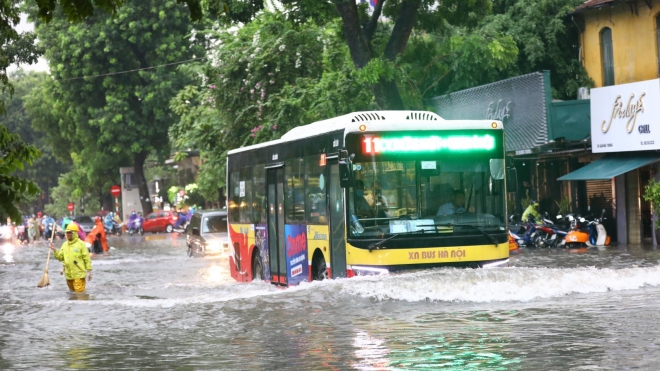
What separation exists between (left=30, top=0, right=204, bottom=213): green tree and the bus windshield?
48.7 m

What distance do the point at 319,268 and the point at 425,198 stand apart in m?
2.85

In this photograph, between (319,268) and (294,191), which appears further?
(294,191)

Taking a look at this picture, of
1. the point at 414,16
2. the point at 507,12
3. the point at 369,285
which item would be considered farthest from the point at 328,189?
the point at 507,12

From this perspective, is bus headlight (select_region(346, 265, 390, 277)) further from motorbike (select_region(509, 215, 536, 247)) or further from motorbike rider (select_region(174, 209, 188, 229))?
motorbike rider (select_region(174, 209, 188, 229))

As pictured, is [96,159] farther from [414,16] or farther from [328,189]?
[328,189]

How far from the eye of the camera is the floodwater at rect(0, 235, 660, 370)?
10.7 meters

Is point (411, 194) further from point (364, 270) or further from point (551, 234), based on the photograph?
point (551, 234)

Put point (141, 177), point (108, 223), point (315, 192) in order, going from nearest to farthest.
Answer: point (315, 192) < point (108, 223) < point (141, 177)

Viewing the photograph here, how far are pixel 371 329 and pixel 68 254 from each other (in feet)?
29.2

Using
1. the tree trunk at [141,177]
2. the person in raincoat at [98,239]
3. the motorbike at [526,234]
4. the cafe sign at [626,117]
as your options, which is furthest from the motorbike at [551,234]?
the tree trunk at [141,177]

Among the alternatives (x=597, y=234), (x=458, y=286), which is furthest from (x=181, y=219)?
(x=458, y=286)

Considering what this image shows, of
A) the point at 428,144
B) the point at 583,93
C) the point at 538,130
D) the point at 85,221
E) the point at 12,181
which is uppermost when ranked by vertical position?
the point at 583,93

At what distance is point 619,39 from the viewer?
3359 centimetres

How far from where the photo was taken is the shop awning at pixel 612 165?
30.1m
